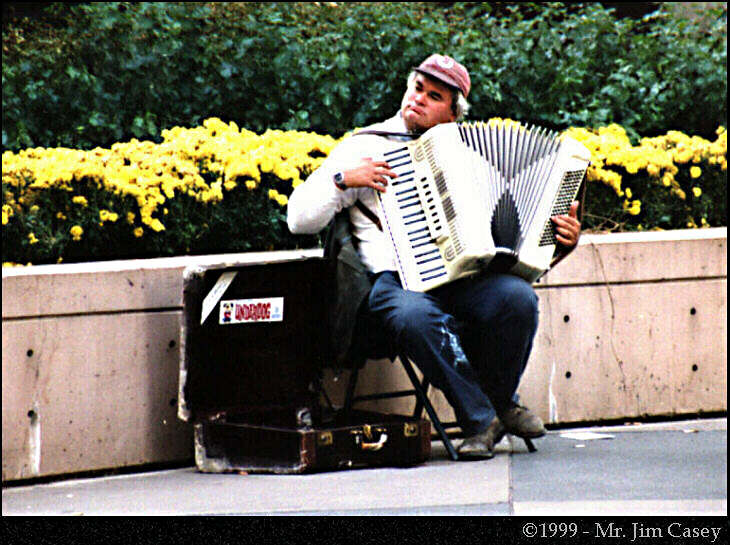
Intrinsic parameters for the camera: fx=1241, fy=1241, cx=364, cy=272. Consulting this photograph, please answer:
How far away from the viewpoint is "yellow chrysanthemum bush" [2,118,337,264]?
5348 millimetres

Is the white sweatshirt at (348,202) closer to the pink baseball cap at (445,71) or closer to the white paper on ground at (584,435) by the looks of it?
the pink baseball cap at (445,71)

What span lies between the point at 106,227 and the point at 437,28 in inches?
109

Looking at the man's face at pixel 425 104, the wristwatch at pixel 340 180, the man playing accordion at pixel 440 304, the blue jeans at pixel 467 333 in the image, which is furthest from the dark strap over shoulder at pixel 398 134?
the blue jeans at pixel 467 333

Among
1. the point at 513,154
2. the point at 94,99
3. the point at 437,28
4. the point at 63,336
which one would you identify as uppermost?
the point at 437,28

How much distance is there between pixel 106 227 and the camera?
5438 mm

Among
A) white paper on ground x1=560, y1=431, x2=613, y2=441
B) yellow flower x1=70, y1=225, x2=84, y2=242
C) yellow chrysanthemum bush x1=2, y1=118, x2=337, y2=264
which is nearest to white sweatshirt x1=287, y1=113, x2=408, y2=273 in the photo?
yellow chrysanthemum bush x1=2, y1=118, x2=337, y2=264

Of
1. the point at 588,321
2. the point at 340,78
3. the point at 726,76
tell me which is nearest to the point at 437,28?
the point at 340,78

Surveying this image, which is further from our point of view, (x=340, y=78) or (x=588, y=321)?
(x=340, y=78)

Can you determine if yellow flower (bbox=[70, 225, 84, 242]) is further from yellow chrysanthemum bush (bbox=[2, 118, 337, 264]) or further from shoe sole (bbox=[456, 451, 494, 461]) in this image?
shoe sole (bbox=[456, 451, 494, 461])

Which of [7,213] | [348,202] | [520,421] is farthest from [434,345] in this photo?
[7,213]

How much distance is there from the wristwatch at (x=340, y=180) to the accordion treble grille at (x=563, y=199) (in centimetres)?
80

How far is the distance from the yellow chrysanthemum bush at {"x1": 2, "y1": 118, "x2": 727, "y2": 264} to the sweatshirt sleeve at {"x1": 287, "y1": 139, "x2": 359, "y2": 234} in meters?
0.70

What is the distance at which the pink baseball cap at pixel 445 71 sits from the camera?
5027 millimetres

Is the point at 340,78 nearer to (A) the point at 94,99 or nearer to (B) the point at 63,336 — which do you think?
(A) the point at 94,99
